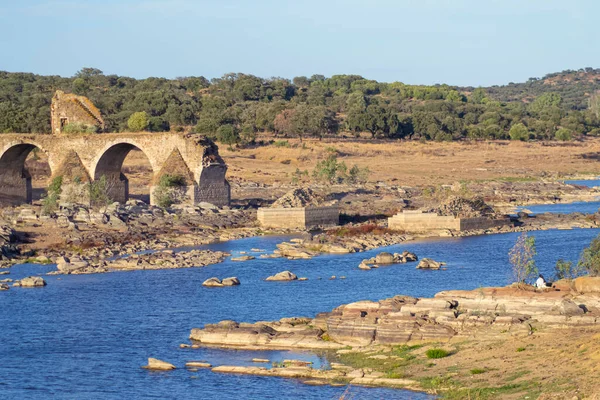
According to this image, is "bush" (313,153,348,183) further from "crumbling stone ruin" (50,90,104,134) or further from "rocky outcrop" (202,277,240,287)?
"rocky outcrop" (202,277,240,287)

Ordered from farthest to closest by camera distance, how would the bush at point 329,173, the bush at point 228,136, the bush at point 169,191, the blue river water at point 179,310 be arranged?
the bush at point 228,136 → the bush at point 329,173 → the bush at point 169,191 → the blue river water at point 179,310

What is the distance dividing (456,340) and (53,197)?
112 feet

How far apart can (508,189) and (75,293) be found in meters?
43.4

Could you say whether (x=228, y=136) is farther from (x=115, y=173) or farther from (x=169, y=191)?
(x=169, y=191)

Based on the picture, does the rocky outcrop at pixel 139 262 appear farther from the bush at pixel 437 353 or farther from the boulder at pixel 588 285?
the bush at pixel 437 353

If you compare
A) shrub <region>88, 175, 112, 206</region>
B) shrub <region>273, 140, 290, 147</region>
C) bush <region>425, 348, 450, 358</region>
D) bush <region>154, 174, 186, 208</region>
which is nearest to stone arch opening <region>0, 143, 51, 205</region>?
shrub <region>88, 175, 112, 206</region>

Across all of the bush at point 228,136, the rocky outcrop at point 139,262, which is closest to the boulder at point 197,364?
the rocky outcrop at point 139,262

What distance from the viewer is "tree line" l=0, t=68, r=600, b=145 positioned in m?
93.2

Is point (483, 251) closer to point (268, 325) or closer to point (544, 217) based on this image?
point (544, 217)

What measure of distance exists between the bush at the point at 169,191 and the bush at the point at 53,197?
16.6 ft

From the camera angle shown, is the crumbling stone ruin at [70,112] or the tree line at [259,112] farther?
the tree line at [259,112]

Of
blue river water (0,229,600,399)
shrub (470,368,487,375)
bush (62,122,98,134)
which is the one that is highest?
bush (62,122,98,134)

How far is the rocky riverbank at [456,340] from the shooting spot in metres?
21.0

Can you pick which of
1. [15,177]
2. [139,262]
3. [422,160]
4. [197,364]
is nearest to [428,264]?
[139,262]
